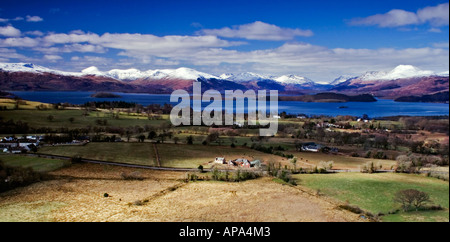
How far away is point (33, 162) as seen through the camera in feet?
45.4

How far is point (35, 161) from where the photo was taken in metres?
14.0

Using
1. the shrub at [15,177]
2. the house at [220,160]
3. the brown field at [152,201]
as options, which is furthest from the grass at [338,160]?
the shrub at [15,177]

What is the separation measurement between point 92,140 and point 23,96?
20.4 feet

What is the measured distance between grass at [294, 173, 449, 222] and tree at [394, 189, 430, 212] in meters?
0.36

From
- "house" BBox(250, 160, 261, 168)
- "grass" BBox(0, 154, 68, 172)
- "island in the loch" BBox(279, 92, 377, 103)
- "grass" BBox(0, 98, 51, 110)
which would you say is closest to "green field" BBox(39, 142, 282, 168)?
"grass" BBox(0, 154, 68, 172)

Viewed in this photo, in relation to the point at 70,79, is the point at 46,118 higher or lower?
lower

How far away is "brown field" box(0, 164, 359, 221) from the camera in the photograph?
978cm

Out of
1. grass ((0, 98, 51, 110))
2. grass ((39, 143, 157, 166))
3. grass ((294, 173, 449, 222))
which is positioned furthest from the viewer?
grass ((0, 98, 51, 110))

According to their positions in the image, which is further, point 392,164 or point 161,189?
point 392,164

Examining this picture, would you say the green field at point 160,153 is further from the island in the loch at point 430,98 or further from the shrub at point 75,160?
the island in the loch at point 430,98

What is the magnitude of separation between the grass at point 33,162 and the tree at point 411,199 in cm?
1692

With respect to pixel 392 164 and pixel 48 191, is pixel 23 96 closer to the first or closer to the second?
pixel 48 191

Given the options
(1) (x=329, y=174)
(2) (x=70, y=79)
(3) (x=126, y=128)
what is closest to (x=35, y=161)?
(3) (x=126, y=128)

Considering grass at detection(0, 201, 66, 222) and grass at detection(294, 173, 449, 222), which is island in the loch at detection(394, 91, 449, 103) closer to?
grass at detection(294, 173, 449, 222)
